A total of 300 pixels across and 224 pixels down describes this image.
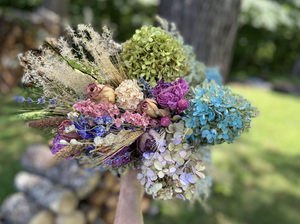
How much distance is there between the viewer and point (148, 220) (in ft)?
8.82

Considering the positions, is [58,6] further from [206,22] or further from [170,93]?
[170,93]

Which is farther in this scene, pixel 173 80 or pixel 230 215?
pixel 230 215

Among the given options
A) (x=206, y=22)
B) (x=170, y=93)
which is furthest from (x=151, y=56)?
(x=206, y=22)

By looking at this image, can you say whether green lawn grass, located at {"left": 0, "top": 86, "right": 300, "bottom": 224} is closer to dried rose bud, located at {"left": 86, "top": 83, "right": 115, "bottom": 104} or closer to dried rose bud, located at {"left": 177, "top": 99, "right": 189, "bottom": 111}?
dried rose bud, located at {"left": 86, "top": 83, "right": 115, "bottom": 104}

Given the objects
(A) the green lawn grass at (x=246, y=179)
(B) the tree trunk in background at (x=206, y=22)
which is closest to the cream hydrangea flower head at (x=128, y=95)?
(A) the green lawn grass at (x=246, y=179)

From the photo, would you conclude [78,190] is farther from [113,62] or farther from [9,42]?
[9,42]

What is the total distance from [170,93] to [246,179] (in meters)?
2.77

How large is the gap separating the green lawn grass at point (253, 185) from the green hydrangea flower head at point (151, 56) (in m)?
2.10

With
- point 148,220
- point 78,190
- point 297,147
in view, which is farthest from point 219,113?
point 297,147

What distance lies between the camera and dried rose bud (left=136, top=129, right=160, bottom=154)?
1009 millimetres

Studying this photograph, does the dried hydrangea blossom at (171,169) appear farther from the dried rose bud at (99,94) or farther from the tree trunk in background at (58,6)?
the tree trunk in background at (58,6)

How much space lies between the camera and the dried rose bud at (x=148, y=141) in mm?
1009

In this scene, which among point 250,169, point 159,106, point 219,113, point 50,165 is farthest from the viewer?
point 250,169

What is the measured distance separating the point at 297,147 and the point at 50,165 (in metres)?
4.17
